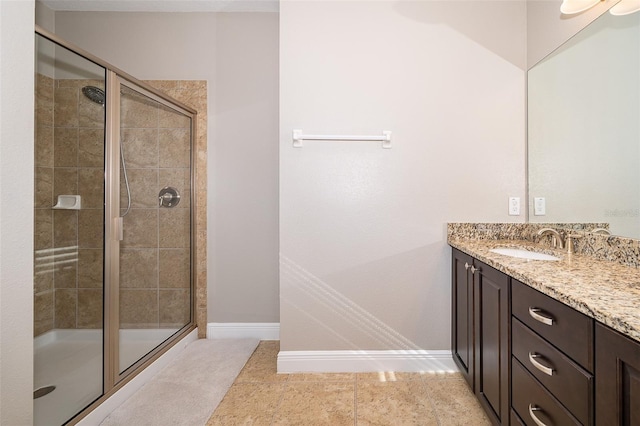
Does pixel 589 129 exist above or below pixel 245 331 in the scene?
above

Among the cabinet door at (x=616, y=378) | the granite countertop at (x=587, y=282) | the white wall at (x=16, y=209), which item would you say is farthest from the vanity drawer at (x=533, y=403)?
the white wall at (x=16, y=209)

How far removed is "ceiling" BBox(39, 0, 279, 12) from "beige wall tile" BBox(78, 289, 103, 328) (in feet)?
7.48

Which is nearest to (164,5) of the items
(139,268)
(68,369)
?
(139,268)

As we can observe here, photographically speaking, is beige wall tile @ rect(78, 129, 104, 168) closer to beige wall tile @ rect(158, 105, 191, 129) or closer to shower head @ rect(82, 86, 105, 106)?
shower head @ rect(82, 86, 105, 106)

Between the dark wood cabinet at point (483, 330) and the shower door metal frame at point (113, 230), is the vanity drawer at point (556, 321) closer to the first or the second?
the dark wood cabinet at point (483, 330)

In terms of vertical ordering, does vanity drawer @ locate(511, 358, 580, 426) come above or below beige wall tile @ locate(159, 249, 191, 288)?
below

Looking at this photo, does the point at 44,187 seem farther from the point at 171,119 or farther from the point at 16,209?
the point at 171,119

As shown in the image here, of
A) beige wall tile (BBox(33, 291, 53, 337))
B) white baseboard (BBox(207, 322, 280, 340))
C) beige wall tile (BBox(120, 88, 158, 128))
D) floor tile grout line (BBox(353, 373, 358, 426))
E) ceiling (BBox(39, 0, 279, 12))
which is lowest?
floor tile grout line (BBox(353, 373, 358, 426))

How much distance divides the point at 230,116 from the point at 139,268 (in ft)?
4.51

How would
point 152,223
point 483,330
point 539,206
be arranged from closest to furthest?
point 483,330, point 539,206, point 152,223

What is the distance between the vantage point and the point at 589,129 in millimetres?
1542

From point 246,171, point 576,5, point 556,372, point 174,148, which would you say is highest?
point 576,5

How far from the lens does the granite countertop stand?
0.73 m

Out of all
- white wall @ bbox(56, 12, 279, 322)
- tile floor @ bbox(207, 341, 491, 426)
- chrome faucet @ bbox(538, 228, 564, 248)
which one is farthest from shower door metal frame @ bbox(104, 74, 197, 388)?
chrome faucet @ bbox(538, 228, 564, 248)
